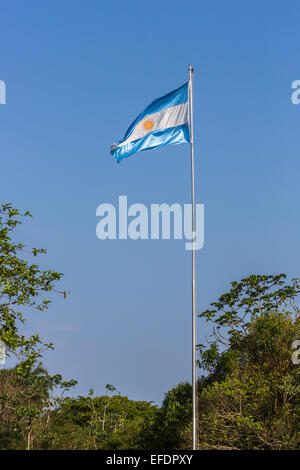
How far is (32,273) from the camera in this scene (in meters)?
20.0

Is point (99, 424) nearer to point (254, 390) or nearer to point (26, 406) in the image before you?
point (26, 406)

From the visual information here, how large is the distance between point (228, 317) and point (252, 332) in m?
4.32

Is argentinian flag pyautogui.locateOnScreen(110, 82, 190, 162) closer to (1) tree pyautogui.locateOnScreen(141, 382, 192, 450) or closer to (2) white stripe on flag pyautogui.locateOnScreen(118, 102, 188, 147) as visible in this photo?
(2) white stripe on flag pyautogui.locateOnScreen(118, 102, 188, 147)

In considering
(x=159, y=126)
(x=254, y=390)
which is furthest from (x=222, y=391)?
(x=159, y=126)

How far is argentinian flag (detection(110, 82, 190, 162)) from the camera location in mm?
19203

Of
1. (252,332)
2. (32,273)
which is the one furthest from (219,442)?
(32,273)

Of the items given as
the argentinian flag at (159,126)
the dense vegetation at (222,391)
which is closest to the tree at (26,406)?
the dense vegetation at (222,391)

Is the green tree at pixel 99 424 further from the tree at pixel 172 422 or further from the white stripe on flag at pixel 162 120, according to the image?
the white stripe on flag at pixel 162 120

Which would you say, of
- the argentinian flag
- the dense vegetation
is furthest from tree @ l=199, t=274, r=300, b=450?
the argentinian flag

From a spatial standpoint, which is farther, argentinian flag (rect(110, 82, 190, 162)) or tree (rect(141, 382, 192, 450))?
tree (rect(141, 382, 192, 450))

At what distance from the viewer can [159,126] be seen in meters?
19.4

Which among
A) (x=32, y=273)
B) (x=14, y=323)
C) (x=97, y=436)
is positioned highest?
(x=32, y=273)

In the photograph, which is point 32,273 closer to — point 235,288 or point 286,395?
point 286,395

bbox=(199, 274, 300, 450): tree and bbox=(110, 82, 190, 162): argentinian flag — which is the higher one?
bbox=(110, 82, 190, 162): argentinian flag
